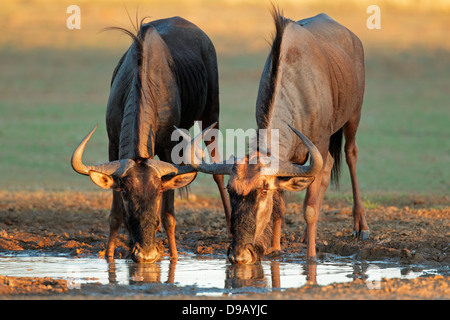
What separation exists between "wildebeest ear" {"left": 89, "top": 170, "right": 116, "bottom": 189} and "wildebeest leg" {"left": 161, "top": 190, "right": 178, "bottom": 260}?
42.8 inches

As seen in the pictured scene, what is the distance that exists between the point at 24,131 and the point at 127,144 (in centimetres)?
1291

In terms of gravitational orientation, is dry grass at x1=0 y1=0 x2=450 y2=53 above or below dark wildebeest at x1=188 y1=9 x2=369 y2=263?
above

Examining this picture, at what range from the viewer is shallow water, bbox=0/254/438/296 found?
21.3 feet

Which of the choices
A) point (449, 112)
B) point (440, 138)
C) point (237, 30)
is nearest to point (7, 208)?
point (440, 138)

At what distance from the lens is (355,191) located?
9.83m

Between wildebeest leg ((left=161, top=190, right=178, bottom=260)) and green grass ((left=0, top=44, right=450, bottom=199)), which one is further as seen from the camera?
green grass ((left=0, top=44, right=450, bottom=199))

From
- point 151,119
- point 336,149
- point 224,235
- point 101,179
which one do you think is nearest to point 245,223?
point 101,179

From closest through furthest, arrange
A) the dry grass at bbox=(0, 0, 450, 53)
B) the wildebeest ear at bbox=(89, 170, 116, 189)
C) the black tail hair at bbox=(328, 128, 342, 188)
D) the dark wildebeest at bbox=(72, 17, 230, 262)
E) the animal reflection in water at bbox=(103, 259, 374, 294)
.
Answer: the animal reflection in water at bbox=(103, 259, 374, 294), the dark wildebeest at bbox=(72, 17, 230, 262), the wildebeest ear at bbox=(89, 170, 116, 189), the black tail hair at bbox=(328, 128, 342, 188), the dry grass at bbox=(0, 0, 450, 53)

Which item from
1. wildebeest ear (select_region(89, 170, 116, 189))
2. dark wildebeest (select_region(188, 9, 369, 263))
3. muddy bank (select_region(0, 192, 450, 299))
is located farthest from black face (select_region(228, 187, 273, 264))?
wildebeest ear (select_region(89, 170, 116, 189))

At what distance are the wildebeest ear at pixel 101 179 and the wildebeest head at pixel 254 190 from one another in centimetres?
101

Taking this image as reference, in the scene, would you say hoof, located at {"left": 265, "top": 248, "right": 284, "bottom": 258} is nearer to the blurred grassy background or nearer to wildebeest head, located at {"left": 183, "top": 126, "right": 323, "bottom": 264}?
wildebeest head, located at {"left": 183, "top": 126, "right": 323, "bottom": 264}

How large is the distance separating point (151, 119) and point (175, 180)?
2.33ft

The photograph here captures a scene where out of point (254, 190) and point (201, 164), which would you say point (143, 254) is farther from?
point (254, 190)
